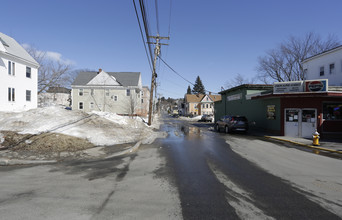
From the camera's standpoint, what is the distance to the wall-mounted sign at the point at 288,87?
48.5 ft

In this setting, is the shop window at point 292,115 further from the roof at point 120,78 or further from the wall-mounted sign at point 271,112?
the roof at point 120,78

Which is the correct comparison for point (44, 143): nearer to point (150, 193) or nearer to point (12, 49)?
point (150, 193)

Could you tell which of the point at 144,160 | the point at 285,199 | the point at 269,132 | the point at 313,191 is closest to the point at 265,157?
the point at 313,191

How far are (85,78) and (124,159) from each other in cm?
4011

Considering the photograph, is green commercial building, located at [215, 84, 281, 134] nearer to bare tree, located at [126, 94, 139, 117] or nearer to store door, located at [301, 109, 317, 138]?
store door, located at [301, 109, 317, 138]

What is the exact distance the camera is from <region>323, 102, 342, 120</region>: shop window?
15.0 meters

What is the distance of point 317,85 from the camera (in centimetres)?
1404

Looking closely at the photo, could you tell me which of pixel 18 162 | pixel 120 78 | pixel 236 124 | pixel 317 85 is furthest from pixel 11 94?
pixel 317 85

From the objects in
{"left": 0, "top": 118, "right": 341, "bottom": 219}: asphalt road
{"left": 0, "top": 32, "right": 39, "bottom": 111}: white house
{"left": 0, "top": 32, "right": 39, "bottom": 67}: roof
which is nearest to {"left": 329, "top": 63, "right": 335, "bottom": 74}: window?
{"left": 0, "top": 118, "right": 341, "bottom": 219}: asphalt road

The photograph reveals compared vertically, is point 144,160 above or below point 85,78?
below

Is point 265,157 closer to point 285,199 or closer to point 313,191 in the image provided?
point 313,191

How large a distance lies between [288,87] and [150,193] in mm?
14531

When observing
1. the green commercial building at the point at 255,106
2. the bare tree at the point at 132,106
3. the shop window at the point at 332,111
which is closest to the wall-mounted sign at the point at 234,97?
the green commercial building at the point at 255,106

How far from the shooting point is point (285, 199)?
4246 mm
